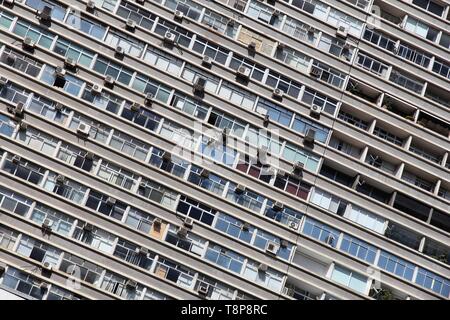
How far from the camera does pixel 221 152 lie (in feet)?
126

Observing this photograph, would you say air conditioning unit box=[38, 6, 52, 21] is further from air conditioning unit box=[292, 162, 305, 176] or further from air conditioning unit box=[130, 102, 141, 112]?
air conditioning unit box=[292, 162, 305, 176]

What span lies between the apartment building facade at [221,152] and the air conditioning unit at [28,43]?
53mm

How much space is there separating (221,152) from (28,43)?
1038 centimetres

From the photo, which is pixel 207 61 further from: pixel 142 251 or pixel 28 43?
pixel 142 251

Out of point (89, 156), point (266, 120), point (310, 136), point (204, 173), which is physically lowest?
point (89, 156)

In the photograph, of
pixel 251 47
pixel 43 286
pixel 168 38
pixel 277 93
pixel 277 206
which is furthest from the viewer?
pixel 251 47

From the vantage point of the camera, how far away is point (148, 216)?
1452 inches

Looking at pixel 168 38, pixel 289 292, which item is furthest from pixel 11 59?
pixel 289 292

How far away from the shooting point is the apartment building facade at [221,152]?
36125 mm

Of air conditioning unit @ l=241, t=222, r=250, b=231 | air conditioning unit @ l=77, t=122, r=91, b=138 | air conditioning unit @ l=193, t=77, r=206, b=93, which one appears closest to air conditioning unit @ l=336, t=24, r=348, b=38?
air conditioning unit @ l=193, t=77, r=206, b=93

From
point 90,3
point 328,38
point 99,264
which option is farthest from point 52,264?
point 328,38

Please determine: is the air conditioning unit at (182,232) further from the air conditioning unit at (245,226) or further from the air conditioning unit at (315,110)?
the air conditioning unit at (315,110)

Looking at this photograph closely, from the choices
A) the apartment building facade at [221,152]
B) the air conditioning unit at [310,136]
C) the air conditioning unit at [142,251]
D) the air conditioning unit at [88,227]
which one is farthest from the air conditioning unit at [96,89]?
the air conditioning unit at [310,136]

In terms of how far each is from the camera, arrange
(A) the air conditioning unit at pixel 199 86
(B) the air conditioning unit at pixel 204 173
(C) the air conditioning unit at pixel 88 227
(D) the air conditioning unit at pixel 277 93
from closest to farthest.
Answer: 1. (C) the air conditioning unit at pixel 88 227
2. (B) the air conditioning unit at pixel 204 173
3. (A) the air conditioning unit at pixel 199 86
4. (D) the air conditioning unit at pixel 277 93
